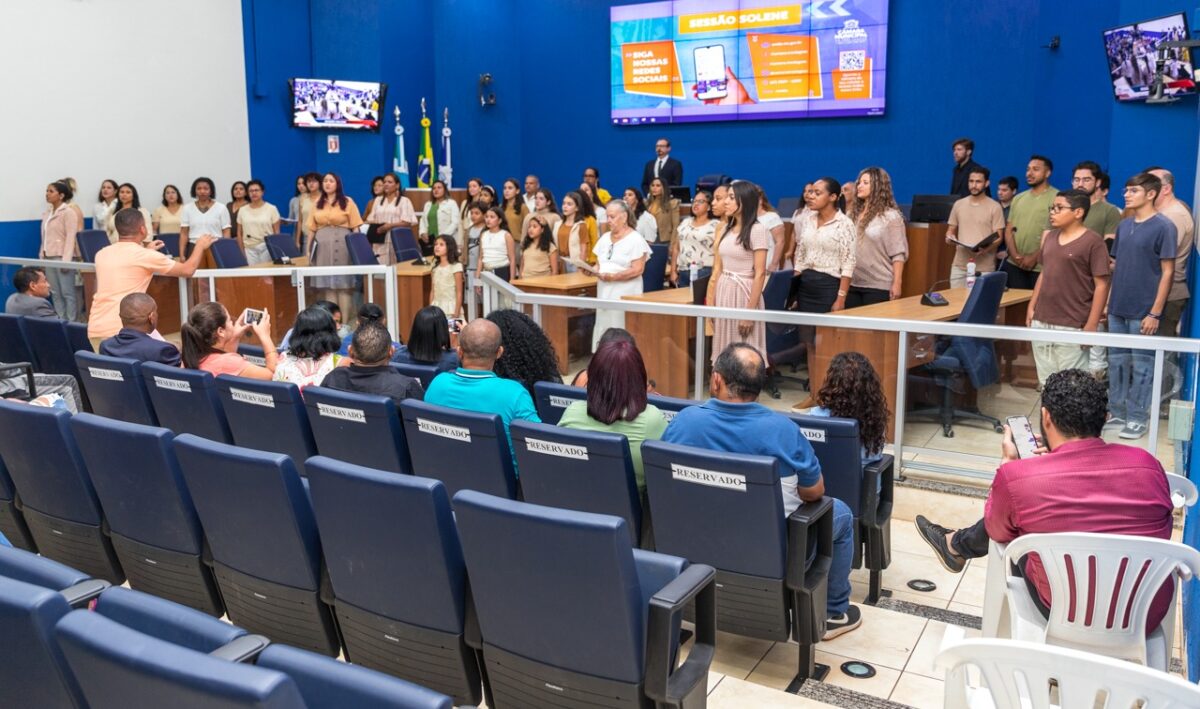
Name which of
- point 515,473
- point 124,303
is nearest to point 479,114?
point 124,303

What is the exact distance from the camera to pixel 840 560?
145 inches

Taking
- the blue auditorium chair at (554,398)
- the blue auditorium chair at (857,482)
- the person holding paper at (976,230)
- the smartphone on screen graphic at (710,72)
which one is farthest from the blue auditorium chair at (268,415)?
the smartphone on screen graphic at (710,72)

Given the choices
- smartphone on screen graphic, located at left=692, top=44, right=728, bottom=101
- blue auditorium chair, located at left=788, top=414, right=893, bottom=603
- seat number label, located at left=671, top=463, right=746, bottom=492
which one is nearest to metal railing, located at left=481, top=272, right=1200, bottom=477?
blue auditorium chair, located at left=788, top=414, right=893, bottom=603

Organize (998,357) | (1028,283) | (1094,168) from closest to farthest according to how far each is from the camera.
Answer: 1. (998,357)
2. (1094,168)
3. (1028,283)

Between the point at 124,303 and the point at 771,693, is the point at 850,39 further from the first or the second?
the point at 771,693

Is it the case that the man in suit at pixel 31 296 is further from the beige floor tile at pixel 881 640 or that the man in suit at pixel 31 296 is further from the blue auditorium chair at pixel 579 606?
the beige floor tile at pixel 881 640

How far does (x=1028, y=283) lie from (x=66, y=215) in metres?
9.69

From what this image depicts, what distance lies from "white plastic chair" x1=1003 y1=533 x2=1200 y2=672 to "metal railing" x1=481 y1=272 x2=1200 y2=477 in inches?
83.4

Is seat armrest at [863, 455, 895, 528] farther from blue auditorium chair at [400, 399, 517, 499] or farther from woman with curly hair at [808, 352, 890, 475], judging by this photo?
blue auditorium chair at [400, 399, 517, 499]

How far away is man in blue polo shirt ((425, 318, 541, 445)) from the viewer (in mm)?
3947

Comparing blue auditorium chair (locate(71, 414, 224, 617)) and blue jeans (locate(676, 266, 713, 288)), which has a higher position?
blue jeans (locate(676, 266, 713, 288))

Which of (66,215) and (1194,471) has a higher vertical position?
(66,215)

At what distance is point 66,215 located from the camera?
427 inches

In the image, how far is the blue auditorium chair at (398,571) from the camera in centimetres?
265
